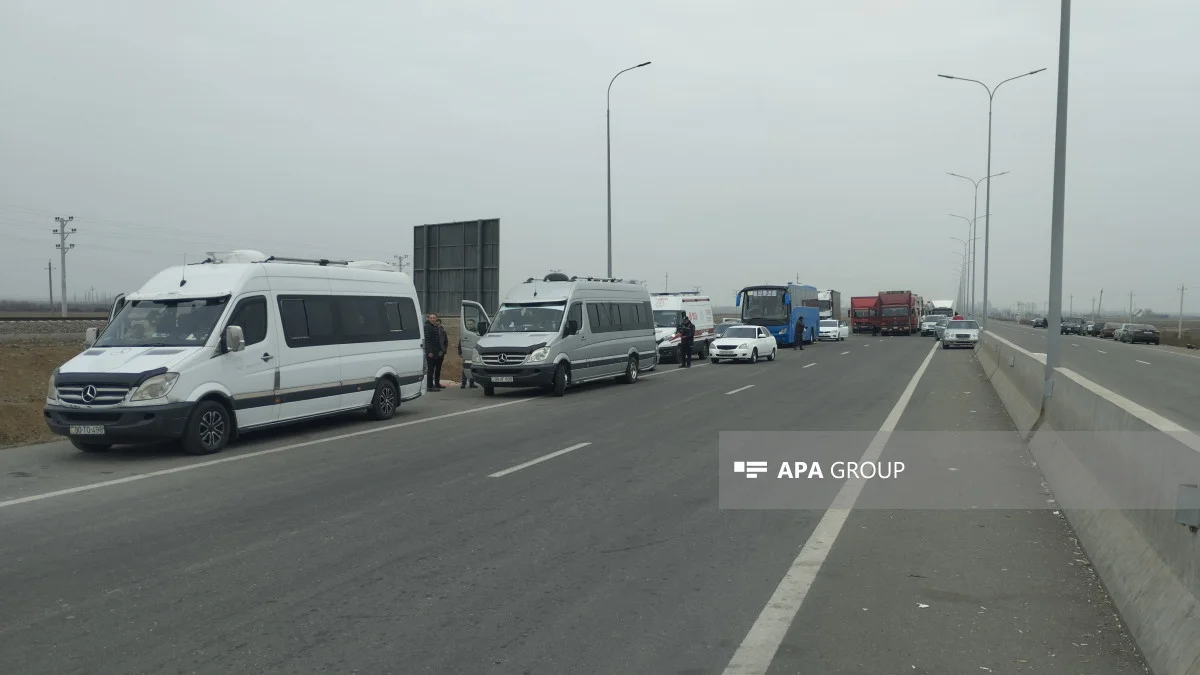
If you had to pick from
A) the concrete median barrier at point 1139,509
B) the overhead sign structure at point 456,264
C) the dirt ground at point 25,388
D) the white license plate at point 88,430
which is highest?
the overhead sign structure at point 456,264

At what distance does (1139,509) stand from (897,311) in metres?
61.0

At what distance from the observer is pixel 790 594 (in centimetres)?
540

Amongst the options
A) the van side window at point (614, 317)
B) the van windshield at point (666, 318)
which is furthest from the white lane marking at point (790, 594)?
the van windshield at point (666, 318)

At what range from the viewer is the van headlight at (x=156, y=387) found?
10.3 metres

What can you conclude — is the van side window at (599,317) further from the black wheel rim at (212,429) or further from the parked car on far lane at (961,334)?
the parked car on far lane at (961,334)

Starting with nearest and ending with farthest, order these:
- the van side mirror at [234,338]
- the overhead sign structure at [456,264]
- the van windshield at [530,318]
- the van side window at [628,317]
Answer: the van side mirror at [234,338] < the van windshield at [530,318] < the overhead sign structure at [456,264] < the van side window at [628,317]

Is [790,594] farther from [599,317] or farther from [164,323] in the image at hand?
[599,317]

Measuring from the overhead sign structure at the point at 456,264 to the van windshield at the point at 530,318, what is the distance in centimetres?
125

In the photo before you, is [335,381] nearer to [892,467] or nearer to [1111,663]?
[892,467]

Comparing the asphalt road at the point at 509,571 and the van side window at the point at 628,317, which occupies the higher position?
the van side window at the point at 628,317

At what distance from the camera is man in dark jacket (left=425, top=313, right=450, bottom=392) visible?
19359 millimetres

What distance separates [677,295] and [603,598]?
99.5 feet

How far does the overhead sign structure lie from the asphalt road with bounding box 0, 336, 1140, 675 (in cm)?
1035

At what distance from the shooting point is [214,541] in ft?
22.0
